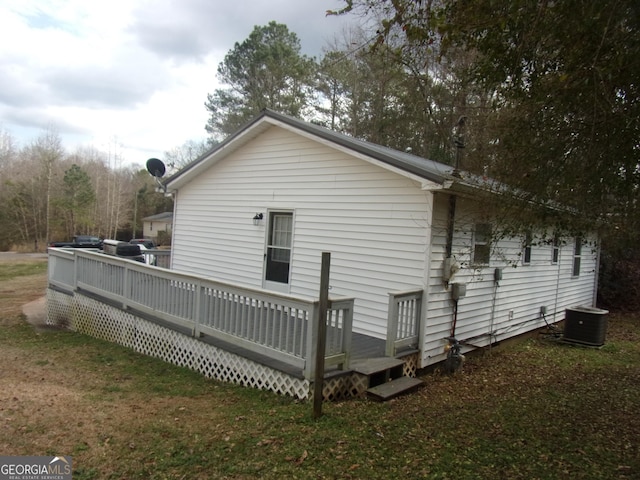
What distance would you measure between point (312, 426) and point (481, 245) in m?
4.45

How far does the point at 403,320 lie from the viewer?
18.1 feet

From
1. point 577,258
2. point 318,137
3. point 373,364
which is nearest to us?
point 373,364

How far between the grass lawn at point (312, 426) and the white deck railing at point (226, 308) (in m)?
0.59

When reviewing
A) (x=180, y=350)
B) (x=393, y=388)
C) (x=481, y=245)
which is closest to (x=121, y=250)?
(x=180, y=350)

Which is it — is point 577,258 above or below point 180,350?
above

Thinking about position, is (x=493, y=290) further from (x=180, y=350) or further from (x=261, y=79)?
(x=261, y=79)

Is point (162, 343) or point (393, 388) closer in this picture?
point (393, 388)

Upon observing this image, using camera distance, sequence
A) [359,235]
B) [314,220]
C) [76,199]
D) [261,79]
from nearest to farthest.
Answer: [359,235] < [314,220] < [261,79] < [76,199]

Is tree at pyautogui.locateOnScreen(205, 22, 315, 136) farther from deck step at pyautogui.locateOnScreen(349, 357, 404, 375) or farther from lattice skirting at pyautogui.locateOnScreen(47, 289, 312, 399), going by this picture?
deck step at pyautogui.locateOnScreen(349, 357, 404, 375)

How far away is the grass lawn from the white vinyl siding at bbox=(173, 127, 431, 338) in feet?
5.61

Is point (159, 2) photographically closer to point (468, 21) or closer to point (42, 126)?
point (468, 21)

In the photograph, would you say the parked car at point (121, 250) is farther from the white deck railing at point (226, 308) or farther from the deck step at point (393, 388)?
the deck step at point (393, 388)

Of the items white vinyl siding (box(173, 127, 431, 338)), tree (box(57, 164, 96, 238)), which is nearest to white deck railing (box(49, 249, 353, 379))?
white vinyl siding (box(173, 127, 431, 338))

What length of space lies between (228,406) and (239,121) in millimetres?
22245
